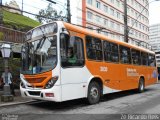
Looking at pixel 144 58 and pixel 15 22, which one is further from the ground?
pixel 15 22

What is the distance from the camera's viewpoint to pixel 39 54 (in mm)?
9945

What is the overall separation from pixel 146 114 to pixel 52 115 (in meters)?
3.30

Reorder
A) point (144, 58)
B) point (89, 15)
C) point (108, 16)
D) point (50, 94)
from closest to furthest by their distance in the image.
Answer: point (50, 94) → point (144, 58) → point (89, 15) → point (108, 16)

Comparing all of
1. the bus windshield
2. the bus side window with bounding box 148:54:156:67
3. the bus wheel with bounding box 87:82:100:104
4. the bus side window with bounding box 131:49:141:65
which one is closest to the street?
the bus wheel with bounding box 87:82:100:104

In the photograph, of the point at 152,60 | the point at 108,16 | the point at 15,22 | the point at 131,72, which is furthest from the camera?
the point at 108,16

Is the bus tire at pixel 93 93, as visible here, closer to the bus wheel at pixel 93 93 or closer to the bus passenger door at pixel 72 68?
the bus wheel at pixel 93 93

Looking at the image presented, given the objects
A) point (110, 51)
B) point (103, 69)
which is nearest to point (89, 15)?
point (110, 51)

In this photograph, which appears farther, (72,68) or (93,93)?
(93,93)

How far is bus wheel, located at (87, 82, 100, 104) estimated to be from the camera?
10832 mm

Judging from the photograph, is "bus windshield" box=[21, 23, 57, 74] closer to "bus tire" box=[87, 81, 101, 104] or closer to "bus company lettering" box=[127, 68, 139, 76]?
"bus tire" box=[87, 81, 101, 104]

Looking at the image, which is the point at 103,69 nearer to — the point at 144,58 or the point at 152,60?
the point at 144,58

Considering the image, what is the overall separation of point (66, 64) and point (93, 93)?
2.29 m

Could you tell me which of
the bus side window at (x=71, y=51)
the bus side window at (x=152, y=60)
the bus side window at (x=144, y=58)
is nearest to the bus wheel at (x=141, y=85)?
the bus side window at (x=144, y=58)

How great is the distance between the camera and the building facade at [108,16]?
47.1 metres
